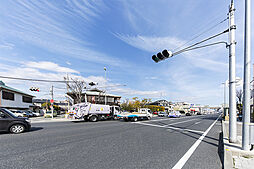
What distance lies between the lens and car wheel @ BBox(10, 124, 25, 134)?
8.58m

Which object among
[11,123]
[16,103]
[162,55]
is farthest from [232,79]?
[16,103]

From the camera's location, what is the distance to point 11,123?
27.9ft

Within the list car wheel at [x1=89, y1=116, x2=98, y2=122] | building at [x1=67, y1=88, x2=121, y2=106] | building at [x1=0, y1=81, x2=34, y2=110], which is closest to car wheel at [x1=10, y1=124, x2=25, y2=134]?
car wheel at [x1=89, y1=116, x2=98, y2=122]

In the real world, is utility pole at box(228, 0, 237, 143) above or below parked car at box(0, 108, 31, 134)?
above

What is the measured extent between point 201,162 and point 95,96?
46.7m

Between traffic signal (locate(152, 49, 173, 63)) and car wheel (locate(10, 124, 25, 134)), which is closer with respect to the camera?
traffic signal (locate(152, 49, 173, 63))

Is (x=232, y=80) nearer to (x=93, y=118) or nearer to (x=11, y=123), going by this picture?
(x=11, y=123)

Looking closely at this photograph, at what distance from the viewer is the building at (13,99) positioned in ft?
96.0

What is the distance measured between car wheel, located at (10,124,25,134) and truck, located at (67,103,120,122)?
27.2ft

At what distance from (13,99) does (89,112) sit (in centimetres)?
2852

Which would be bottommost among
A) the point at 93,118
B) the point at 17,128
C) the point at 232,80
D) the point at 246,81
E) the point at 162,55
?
the point at 93,118

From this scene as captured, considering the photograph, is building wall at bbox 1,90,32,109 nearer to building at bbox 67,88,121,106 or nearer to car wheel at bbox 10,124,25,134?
building at bbox 67,88,121,106

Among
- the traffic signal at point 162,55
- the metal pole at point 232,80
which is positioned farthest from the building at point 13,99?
the metal pole at point 232,80

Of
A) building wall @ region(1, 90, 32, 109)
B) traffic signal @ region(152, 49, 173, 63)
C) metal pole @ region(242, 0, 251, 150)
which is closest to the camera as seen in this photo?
metal pole @ region(242, 0, 251, 150)
